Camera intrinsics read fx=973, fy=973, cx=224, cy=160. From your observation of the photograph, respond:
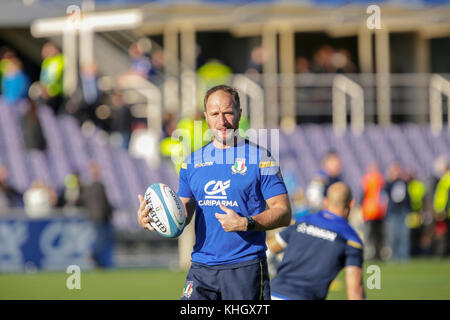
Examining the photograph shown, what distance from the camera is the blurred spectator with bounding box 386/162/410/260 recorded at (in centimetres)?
2097

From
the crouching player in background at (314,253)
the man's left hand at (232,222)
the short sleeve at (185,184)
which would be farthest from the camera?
the crouching player in background at (314,253)

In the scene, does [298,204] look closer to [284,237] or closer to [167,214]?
[284,237]

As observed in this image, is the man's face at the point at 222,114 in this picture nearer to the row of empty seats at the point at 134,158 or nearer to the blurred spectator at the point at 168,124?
the row of empty seats at the point at 134,158

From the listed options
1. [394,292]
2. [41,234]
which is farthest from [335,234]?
[41,234]

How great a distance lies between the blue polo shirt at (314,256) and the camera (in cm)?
780

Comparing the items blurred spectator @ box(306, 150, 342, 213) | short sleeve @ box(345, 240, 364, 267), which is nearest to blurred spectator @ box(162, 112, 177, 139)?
blurred spectator @ box(306, 150, 342, 213)

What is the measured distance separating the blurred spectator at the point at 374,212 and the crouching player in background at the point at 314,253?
535 inches

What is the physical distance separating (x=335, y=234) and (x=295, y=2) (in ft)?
63.1

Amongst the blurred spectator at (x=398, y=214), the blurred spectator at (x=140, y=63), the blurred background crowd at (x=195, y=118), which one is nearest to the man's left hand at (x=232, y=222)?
the blurred background crowd at (x=195, y=118)

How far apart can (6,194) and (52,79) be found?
406 cm

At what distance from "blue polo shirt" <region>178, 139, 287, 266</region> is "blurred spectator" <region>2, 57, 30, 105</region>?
17302mm

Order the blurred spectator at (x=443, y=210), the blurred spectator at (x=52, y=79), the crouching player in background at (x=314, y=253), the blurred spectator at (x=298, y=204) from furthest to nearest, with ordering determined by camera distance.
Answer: the blurred spectator at (x=52, y=79)
the blurred spectator at (x=443, y=210)
the blurred spectator at (x=298, y=204)
the crouching player in background at (x=314, y=253)

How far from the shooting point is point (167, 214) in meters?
6.50

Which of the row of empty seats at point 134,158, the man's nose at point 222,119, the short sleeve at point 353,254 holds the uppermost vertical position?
the row of empty seats at point 134,158
